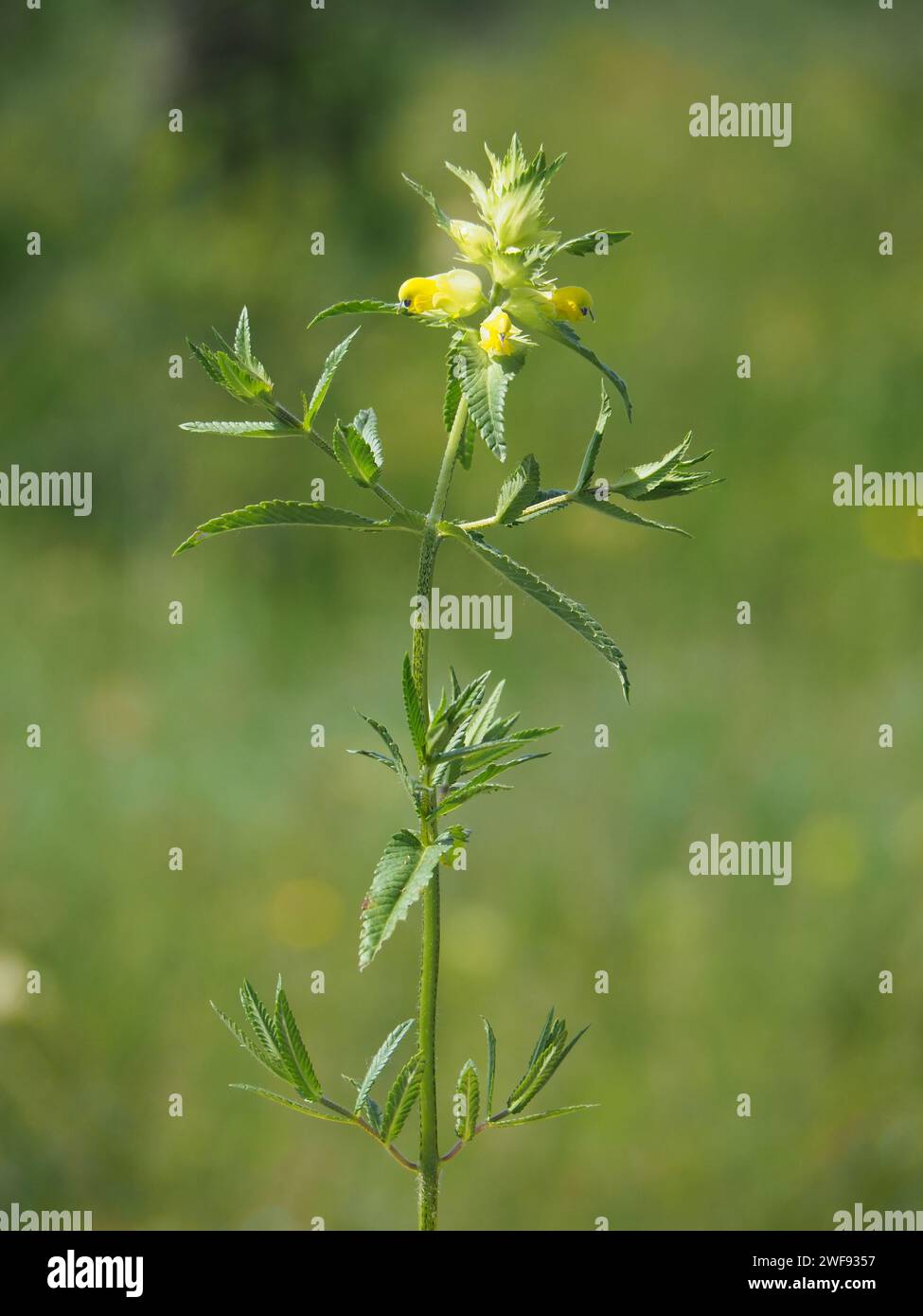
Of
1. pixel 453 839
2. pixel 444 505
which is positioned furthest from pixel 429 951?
pixel 444 505

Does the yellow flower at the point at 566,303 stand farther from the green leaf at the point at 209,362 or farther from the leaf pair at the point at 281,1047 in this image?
the leaf pair at the point at 281,1047

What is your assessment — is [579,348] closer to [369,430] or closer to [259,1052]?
[369,430]

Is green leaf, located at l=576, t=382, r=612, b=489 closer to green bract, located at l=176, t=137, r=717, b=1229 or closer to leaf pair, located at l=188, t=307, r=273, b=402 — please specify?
green bract, located at l=176, t=137, r=717, b=1229

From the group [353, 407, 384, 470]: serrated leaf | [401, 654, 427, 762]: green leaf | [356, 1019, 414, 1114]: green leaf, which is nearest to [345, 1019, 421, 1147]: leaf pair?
[356, 1019, 414, 1114]: green leaf

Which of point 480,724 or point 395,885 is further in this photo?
point 480,724

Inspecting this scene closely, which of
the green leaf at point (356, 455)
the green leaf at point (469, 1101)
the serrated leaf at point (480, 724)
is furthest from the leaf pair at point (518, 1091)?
the green leaf at point (356, 455)

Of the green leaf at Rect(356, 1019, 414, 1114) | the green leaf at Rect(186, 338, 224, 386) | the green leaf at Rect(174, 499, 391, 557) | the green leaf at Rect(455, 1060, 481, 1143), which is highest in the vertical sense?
the green leaf at Rect(186, 338, 224, 386)
